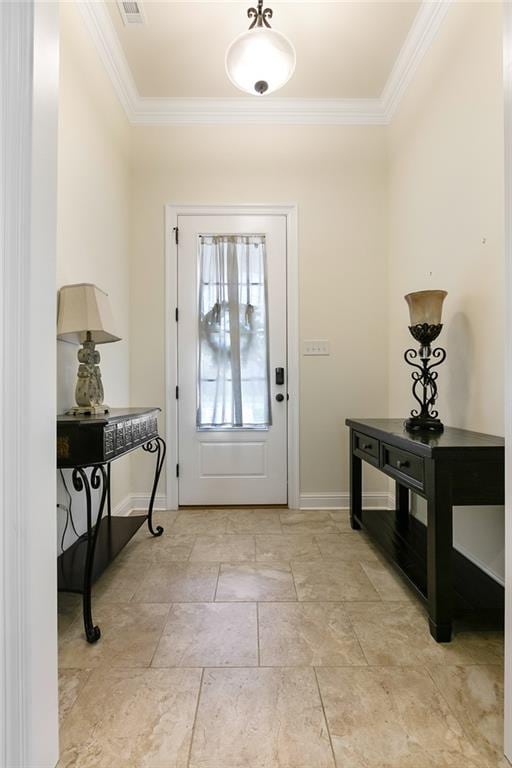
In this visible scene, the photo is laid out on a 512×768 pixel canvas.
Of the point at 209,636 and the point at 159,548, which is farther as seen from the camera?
the point at 159,548

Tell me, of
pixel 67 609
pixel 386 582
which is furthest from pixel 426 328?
pixel 67 609

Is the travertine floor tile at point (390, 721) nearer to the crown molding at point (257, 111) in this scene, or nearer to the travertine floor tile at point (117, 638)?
the travertine floor tile at point (117, 638)

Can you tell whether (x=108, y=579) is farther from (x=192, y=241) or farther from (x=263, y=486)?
(x=192, y=241)

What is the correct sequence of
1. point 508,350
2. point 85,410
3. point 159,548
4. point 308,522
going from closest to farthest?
point 508,350 < point 85,410 < point 159,548 < point 308,522

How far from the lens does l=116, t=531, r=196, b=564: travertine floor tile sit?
7.28ft

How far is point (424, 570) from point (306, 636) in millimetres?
632

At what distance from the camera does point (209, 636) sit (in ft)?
4.99

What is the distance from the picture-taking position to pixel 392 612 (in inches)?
66.2

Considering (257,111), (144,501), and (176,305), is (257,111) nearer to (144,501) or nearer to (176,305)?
(176,305)

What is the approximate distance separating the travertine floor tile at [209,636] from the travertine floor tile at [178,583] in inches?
3.3

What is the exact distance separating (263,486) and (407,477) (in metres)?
1.53

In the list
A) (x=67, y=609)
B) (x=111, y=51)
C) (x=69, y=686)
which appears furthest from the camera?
(x=111, y=51)

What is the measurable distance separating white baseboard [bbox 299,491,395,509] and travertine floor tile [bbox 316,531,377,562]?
0.48 m

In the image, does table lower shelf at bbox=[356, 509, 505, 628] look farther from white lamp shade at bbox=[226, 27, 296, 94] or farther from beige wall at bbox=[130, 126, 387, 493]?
white lamp shade at bbox=[226, 27, 296, 94]
